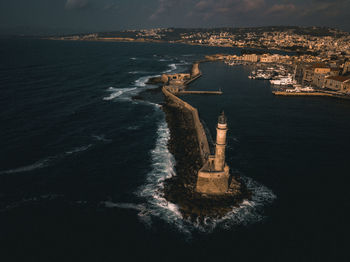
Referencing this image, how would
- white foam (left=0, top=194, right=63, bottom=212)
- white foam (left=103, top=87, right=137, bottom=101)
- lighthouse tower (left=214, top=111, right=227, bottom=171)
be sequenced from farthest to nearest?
white foam (left=103, top=87, right=137, bottom=101) < white foam (left=0, top=194, right=63, bottom=212) < lighthouse tower (left=214, top=111, right=227, bottom=171)

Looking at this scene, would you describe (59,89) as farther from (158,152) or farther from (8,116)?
(158,152)

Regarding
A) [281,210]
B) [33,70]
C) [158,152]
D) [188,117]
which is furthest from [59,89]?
[281,210]

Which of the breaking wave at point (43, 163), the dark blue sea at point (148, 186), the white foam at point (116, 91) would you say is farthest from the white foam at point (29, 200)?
the white foam at point (116, 91)

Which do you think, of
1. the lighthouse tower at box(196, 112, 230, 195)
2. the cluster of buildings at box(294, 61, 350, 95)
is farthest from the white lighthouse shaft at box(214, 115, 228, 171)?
the cluster of buildings at box(294, 61, 350, 95)

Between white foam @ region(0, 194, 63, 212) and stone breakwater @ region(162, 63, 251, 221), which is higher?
stone breakwater @ region(162, 63, 251, 221)

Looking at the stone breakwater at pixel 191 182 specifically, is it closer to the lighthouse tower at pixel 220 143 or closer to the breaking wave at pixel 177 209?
the breaking wave at pixel 177 209

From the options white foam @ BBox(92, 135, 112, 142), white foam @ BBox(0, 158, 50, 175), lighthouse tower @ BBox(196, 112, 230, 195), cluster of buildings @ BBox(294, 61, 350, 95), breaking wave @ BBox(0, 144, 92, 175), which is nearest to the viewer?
lighthouse tower @ BBox(196, 112, 230, 195)

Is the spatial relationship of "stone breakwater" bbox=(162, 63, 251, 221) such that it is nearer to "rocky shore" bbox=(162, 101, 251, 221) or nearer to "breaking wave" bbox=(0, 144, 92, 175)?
"rocky shore" bbox=(162, 101, 251, 221)
